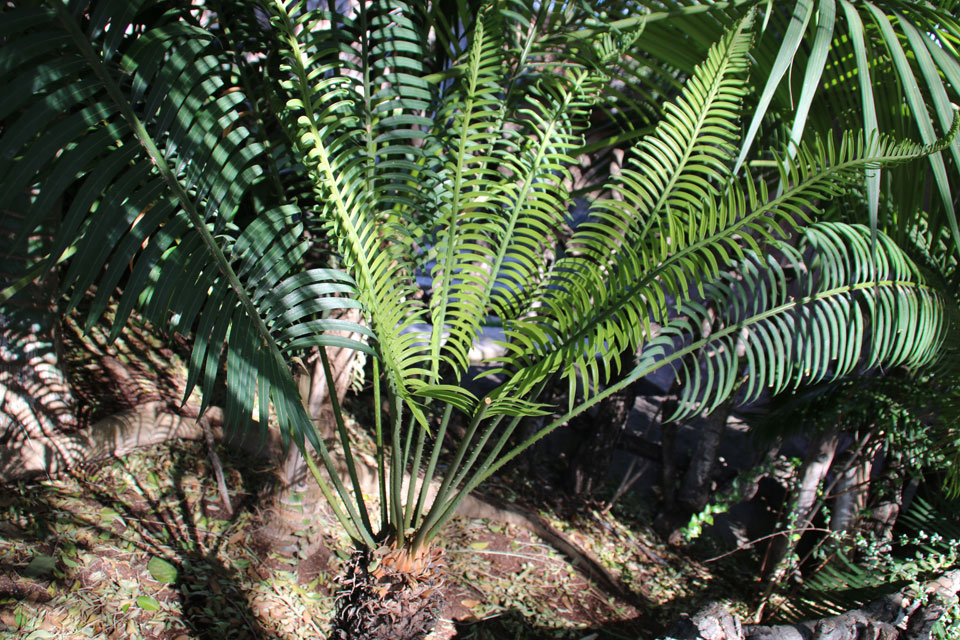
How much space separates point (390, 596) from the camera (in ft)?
4.79

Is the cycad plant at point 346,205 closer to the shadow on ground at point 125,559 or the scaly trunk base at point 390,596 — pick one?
the scaly trunk base at point 390,596

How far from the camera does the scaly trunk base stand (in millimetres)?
1454

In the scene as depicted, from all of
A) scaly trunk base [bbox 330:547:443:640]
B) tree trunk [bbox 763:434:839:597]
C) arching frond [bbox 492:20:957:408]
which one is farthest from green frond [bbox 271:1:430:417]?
tree trunk [bbox 763:434:839:597]

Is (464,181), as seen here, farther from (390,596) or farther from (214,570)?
(214,570)

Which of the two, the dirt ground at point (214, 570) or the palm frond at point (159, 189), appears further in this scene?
the dirt ground at point (214, 570)

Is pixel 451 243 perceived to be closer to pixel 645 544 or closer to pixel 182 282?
pixel 182 282

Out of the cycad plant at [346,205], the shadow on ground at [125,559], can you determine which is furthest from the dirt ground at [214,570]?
the cycad plant at [346,205]

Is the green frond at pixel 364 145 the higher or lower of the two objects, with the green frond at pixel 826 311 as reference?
higher

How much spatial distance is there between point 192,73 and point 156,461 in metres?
1.44

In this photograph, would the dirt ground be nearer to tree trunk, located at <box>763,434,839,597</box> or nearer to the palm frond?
tree trunk, located at <box>763,434,839,597</box>

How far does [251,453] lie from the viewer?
2.35 m

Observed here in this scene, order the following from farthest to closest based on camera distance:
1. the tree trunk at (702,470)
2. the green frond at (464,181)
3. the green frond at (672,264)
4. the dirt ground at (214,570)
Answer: the tree trunk at (702,470)
the dirt ground at (214,570)
the green frond at (464,181)
the green frond at (672,264)

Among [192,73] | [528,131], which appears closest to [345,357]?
[528,131]

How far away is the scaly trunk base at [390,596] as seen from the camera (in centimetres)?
145
